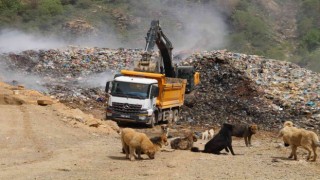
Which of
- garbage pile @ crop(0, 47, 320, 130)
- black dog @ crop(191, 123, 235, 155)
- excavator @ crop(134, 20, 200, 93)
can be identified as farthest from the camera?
garbage pile @ crop(0, 47, 320, 130)

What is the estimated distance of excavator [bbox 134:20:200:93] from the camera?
22016mm

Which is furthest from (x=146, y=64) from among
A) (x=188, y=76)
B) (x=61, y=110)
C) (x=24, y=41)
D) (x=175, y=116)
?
(x=24, y=41)

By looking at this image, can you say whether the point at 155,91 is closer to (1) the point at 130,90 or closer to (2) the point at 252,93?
(1) the point at 130,90

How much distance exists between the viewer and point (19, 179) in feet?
30.7

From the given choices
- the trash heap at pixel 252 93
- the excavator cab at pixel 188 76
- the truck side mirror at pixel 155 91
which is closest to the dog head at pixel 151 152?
the truck side mirror at pixel 155 91

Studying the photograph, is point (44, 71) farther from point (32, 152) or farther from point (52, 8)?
point (52, 8)

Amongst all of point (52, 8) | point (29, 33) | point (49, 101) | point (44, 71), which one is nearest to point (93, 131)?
point (49, 101)

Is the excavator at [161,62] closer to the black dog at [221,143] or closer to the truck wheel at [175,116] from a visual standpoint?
the truck wheel at [175,116]

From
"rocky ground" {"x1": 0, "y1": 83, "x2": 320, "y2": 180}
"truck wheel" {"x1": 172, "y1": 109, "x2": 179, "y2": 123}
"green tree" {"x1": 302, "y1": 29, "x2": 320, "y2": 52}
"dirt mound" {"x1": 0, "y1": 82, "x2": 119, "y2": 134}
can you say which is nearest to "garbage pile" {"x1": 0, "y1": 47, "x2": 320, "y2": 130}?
"truck wheel" {"x1": 172, "y1": 109, "x2": 179, "y2": 123}

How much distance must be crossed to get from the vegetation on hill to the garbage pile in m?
19.6

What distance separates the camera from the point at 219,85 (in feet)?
89.0

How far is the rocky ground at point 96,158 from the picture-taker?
1016cm

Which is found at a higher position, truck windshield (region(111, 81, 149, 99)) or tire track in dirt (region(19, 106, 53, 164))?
truck windshield (region(111, 81, 149, 99))

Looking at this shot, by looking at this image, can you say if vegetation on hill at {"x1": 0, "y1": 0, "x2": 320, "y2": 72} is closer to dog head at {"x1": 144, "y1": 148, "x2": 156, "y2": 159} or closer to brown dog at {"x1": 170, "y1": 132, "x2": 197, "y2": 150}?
brown dog at {"x1": 170, "y1": 132, "x2": 197, "y2": 150}
